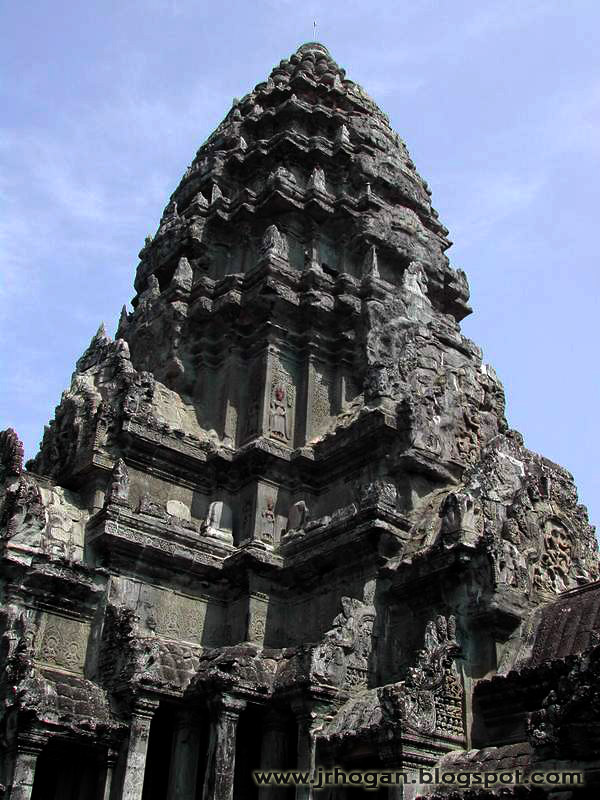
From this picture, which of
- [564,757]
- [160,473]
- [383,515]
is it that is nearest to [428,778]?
[564,757]

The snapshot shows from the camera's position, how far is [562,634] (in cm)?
1136

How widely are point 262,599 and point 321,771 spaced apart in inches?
167

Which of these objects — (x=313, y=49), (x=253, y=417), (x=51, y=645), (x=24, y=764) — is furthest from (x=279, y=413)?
(x=313, y=49)

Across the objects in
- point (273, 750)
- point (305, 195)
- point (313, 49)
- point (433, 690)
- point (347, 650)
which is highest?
point (313, 49)

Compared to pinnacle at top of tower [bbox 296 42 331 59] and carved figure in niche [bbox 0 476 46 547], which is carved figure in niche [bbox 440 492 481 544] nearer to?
carved figure in niche [bbox 0 476 46 547]

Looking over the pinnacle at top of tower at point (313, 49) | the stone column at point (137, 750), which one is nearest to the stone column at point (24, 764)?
the stone column at point (137, 750)

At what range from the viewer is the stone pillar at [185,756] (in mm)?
13703

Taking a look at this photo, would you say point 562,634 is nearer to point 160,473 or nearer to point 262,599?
point 262,599

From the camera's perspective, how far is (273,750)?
13531 mm

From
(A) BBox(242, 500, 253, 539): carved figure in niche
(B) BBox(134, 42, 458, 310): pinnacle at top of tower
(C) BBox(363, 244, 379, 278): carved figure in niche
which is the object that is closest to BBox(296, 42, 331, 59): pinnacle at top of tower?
(B) BBox(134, 42, 458, 310): pinnacle at top of tower

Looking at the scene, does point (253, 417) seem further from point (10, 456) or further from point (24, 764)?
point (24, 764)

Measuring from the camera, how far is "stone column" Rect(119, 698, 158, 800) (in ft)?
42.1

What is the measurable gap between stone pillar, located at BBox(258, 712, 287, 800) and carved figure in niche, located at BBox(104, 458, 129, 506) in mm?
4416

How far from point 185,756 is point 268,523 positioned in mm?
4503
